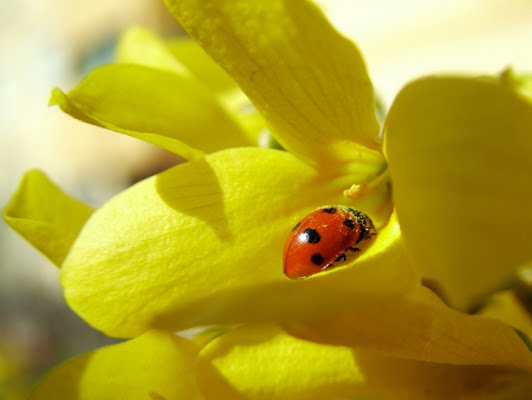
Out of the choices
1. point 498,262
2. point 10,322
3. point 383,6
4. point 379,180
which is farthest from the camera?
point 10,322

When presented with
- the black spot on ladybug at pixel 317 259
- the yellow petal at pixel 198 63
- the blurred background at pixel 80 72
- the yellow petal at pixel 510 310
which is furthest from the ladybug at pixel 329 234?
the blurred background at pixel 80 72

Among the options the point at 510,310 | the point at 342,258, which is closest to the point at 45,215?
the point at 342,258

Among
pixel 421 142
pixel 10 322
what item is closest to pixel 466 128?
pixel 421 142

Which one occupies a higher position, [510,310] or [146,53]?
[146,53]

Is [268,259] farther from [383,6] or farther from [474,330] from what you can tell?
[383,6]

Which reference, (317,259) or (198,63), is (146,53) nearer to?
(198,63)

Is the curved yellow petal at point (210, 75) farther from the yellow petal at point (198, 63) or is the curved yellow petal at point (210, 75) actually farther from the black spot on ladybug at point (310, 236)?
the black spot on ladybug at point (310, 236)
